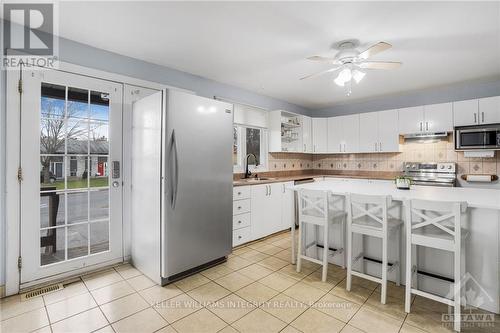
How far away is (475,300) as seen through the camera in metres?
2.09

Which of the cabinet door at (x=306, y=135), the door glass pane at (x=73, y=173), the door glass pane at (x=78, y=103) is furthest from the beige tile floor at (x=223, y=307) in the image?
the cabinet door at (x=306, y=135)

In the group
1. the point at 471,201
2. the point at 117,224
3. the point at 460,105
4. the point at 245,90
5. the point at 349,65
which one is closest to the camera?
the point at 471,201

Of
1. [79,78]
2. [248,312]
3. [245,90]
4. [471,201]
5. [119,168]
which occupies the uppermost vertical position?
[245,90]

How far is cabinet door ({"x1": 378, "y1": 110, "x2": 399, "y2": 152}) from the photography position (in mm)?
4613

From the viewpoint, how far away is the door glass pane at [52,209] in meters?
2.47

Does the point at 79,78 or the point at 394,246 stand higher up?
the point at 79,78

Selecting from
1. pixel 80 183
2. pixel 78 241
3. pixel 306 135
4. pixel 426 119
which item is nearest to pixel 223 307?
pixel 78 241

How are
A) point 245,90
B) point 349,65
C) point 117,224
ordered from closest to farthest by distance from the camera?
point 349,65
point 117,224
point 245,90

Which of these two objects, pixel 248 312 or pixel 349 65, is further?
pixel 349 65

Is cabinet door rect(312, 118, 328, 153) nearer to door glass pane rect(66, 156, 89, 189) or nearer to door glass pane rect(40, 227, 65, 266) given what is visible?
door glass pane rect(66, 156, 89, 189)

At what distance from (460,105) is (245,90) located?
3.44m

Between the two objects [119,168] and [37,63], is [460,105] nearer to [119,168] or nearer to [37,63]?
[119,168]

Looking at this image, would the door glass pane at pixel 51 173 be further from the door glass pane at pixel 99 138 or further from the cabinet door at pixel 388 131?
the cabinet door at pixel 388 131

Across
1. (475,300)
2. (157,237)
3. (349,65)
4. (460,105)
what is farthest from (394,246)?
(460,105)
